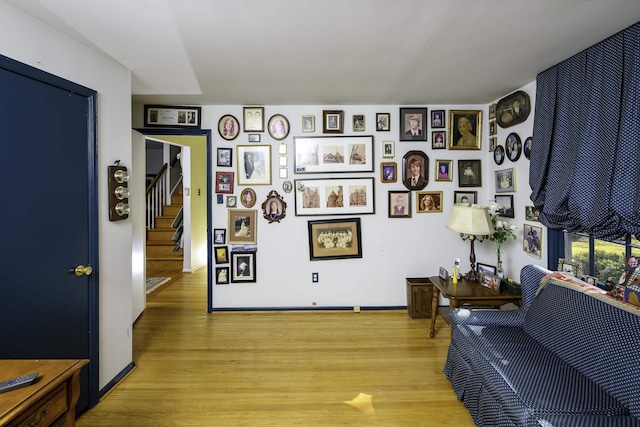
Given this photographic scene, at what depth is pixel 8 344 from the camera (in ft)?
5.15

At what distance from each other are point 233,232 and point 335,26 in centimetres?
248

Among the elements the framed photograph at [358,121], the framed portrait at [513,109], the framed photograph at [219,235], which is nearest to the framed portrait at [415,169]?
the framed photograph at [358,121]

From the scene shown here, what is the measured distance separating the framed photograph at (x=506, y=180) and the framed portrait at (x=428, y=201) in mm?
619

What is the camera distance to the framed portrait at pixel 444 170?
11.7ft

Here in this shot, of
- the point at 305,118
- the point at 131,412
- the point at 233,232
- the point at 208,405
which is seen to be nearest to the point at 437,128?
the point at 305,118

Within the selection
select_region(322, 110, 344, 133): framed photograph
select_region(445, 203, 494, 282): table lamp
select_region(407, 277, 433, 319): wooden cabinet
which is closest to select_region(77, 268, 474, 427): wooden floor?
select_region(407, 277, 433, 319): wooden cabinet

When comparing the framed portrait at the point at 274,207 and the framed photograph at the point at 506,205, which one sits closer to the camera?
the framed photograph at the point at 506,205

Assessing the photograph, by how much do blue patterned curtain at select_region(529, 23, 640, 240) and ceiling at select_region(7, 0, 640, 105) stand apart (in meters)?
0.15

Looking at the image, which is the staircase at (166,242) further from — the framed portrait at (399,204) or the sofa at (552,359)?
the sofa at (552,359)

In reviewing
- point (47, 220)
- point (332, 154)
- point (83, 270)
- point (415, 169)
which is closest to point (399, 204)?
point (415, 169)

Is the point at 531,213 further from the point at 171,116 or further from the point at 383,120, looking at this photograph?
the point at 171,116

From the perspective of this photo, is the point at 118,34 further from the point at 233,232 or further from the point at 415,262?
the point at 415,262

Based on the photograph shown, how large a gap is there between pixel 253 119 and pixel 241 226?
4.16 ft

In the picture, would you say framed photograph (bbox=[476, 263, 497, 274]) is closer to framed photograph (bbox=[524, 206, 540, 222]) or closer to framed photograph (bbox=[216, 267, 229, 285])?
framed photograph (bbox=[524, 206, 540, 222])
